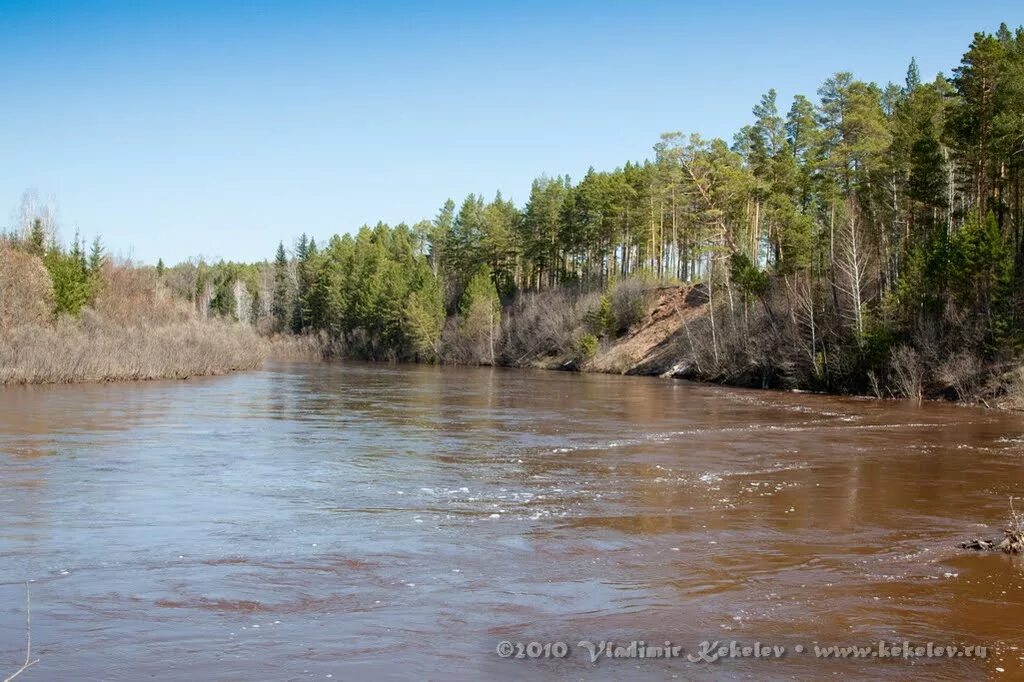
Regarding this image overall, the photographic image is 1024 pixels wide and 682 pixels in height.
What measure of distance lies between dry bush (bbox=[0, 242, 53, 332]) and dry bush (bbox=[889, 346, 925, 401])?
45.7m

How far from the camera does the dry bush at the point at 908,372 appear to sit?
4331cm

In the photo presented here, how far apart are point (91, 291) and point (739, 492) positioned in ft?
190

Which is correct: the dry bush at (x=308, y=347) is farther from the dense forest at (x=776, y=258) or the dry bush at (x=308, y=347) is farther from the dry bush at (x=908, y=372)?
the dry bush at (x=908, y=372)

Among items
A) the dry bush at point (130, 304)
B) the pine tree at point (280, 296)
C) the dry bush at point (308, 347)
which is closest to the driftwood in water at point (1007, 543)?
the dry bush at point (130, 304)

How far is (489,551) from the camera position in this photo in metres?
13.6

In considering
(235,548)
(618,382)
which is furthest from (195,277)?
(235,548)

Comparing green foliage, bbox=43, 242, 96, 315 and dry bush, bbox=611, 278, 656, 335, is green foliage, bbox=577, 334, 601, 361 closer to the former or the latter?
dry bush, bbox=611, 278, 656, 335

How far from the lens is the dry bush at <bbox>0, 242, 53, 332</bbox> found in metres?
50.2

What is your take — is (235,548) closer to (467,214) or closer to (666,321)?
(666,321)

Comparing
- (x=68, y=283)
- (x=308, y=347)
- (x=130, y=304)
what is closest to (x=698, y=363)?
(x=68, y=283)

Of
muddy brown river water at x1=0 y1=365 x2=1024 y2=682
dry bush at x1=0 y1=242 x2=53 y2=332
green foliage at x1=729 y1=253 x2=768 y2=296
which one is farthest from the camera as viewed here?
green foliage at x1=729 y1=253 x2=768 y2=296

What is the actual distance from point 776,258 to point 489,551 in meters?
62.6

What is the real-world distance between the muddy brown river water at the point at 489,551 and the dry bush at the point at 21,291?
25.1 m

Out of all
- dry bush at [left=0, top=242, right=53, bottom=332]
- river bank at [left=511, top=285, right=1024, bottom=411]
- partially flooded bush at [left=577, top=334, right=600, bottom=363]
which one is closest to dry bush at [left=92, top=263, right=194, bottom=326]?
dry bush at [left=0, top=242, right=53, bottom=332]
